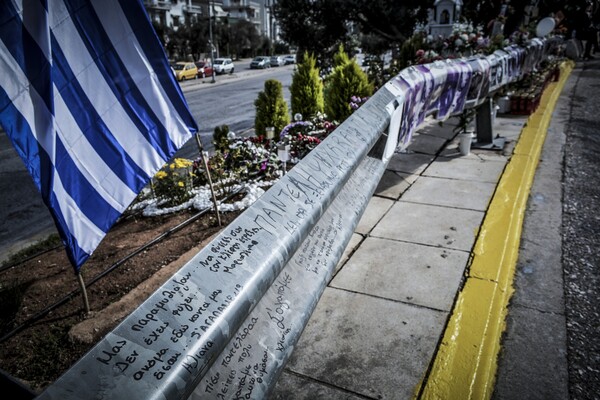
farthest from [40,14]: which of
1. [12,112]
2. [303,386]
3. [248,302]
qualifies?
[303,386]

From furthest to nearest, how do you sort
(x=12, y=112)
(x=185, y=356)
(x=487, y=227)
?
(x=487, y=227) < (x=12, y=112) < (x=185, y=356)

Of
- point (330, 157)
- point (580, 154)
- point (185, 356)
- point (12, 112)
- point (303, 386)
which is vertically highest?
point (12, 112)

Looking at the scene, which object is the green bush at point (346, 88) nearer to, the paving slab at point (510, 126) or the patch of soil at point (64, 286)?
the paving slab at point (510, 126)

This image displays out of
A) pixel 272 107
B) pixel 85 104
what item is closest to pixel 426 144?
pixel 272 107

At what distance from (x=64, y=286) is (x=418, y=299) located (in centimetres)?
324

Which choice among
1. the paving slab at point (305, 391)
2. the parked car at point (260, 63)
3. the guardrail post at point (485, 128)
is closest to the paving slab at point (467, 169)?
the guardrail post at point (485, 128)

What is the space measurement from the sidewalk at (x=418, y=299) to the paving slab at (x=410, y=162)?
636 millimetres

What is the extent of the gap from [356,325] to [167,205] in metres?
3.73

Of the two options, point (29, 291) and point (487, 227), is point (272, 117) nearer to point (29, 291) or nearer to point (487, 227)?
point (487, 227)

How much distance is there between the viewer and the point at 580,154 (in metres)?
7.71

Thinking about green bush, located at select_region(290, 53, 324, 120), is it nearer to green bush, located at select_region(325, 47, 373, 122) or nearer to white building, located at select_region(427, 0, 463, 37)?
green bush, located at select_region(325, 47, 373, 122)

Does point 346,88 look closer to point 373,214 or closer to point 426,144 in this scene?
point 426,144

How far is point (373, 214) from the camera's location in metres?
5.18

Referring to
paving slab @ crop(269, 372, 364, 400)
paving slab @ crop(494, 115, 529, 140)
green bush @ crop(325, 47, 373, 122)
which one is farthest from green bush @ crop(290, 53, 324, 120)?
paving slab @ crop(269, 372, 364, 400)
